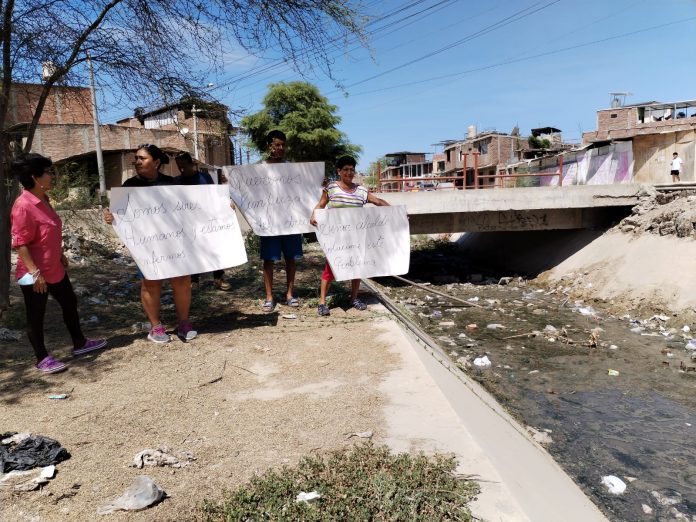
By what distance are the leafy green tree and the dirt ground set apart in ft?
77.6

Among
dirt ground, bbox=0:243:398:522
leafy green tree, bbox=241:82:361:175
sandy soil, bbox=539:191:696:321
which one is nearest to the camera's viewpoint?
dirt ground, bbox=0:243:398:522

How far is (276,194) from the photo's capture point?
5.48m

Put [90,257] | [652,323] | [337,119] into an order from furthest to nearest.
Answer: [337,119], [90,257], [652,323]

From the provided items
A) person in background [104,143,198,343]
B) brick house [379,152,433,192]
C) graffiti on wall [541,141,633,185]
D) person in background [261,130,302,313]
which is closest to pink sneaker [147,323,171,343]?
person in background [104,143,198,343]

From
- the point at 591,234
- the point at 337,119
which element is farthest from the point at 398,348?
the point at 337,119

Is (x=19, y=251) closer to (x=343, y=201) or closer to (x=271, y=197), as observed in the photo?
(x=271, y=197)

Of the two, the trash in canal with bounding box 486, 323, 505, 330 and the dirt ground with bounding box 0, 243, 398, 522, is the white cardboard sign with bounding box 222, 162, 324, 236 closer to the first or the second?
the dirt ground with bounding box 0, 243, 398, 522

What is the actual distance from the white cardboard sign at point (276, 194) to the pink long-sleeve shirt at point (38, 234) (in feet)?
6.11

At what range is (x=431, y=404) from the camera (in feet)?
10.3

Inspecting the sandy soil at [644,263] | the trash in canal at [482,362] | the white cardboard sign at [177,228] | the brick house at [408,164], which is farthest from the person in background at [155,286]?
the brick house at [408,164]

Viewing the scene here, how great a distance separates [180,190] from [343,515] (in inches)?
137

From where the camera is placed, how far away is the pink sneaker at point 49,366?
372cm

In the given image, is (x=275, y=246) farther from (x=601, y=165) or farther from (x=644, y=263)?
(x=601, y=165)

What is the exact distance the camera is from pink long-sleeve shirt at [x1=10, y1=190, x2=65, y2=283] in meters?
3.52
